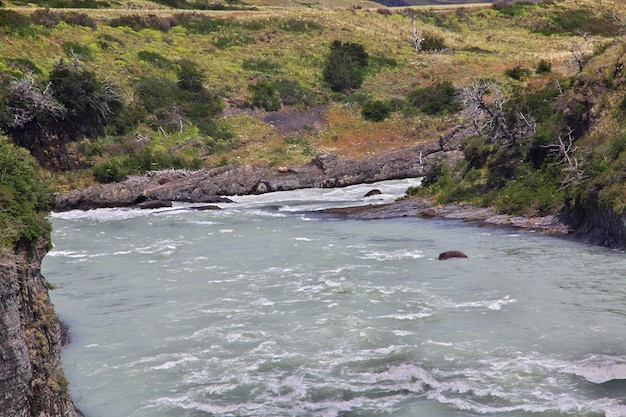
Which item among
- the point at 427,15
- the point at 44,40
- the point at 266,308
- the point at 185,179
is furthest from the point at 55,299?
the point at 427,15

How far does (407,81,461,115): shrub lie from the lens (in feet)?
206

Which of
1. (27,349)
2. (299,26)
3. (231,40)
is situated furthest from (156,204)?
(299,26)

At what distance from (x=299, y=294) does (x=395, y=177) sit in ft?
96.0

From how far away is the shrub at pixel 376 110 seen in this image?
63.0 meters

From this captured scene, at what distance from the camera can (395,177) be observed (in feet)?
161

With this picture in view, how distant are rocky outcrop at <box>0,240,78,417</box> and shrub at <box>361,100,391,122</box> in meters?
51.6

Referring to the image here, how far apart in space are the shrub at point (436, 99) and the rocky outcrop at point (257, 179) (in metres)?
12.8

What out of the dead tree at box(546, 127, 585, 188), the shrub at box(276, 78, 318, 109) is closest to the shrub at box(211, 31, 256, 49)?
the shrub at box(276, 78, 318, 109)

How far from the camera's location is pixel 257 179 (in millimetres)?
47781

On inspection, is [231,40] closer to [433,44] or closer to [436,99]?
[433,44]

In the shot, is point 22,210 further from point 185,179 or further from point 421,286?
point 185,179

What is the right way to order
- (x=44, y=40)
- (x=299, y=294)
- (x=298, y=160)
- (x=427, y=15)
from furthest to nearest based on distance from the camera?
(x=427, y=15) → (x=44, y=40) → (x=298, y=160) → (x=299, y=294)

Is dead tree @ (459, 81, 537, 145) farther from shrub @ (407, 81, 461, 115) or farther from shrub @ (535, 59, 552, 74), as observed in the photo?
shrub @ (535, 59, 552, 74)

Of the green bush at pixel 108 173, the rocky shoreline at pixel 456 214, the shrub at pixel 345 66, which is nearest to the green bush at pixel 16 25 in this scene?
the green bush at pixel 108 173
